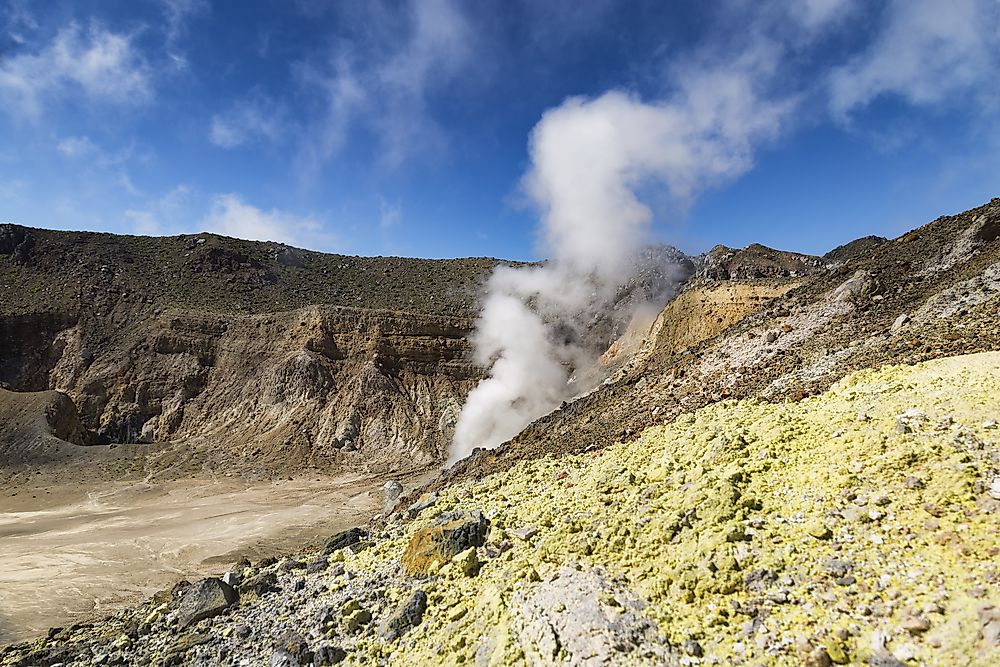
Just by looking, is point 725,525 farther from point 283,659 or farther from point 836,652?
point 283,659

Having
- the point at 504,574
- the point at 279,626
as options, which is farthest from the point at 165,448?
the point at 504,574

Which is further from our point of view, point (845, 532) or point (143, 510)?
Answer: point (143, 510)

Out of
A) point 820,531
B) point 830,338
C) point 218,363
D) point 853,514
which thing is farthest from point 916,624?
point 218,363

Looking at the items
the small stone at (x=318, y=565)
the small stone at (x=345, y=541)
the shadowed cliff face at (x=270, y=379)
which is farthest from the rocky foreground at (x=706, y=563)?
the shadowed cliff face at (x=270, y=379)

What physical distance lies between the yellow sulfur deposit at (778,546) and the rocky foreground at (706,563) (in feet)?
0.06

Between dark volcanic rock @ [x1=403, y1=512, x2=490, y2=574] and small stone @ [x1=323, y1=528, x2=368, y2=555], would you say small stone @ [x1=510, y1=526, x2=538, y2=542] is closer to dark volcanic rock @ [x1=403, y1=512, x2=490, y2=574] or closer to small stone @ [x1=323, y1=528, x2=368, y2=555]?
dark volcanic rock @ [x1=403, y1=512, x2=490, y2=574]

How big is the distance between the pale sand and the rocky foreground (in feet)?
→ 18.2

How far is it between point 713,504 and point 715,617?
4.74 ft

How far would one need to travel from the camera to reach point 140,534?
20.2 meters

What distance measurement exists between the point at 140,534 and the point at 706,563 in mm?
22096

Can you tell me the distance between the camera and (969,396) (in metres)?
6.00

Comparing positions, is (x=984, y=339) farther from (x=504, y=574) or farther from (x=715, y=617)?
(x=504, y=574)

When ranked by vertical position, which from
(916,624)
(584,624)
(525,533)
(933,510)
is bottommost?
(584,624)

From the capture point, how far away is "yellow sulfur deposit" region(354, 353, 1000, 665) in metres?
4.09
